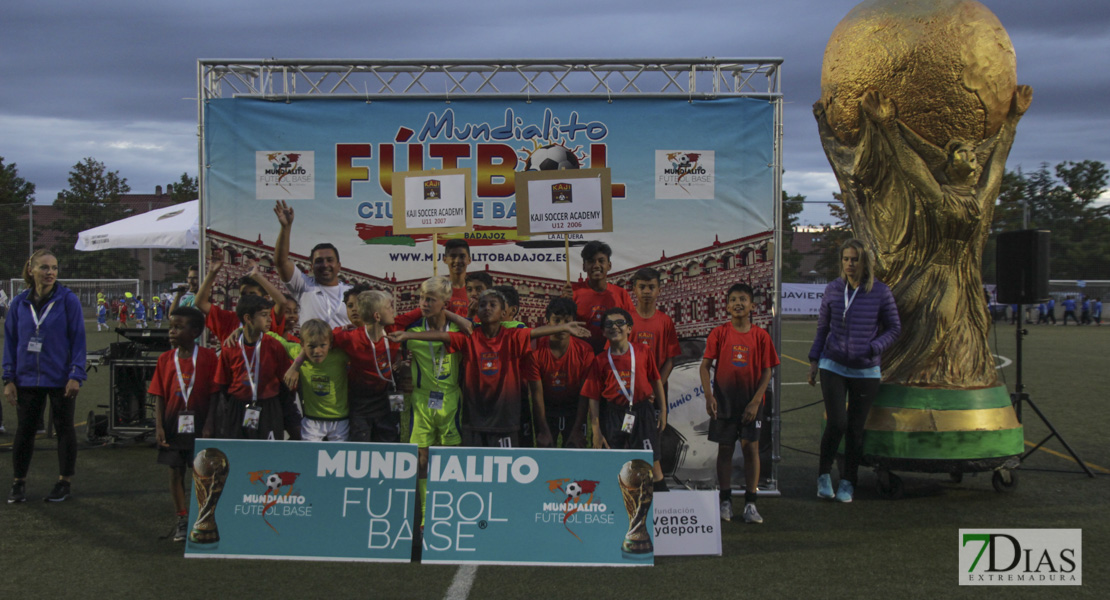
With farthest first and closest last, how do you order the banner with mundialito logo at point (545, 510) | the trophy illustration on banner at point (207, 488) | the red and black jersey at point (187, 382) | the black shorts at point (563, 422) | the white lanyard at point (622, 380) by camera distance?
the black shorts at point (563, 422) < the white lanyard at point (622, 380) < the red and black jersey at point (187, 382) < the trophy illustration on banner at point (207, 488) < the banner with mundialito logo at point (545, 510)

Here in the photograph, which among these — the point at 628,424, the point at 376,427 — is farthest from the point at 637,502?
the point at 376,427

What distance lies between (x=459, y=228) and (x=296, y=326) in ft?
4.92

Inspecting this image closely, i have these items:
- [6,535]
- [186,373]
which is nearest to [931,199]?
[186,373]

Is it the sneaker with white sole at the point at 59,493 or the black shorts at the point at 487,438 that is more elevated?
the black shorts at the point at 487,438

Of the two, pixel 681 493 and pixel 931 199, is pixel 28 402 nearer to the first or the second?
pixel 681 493

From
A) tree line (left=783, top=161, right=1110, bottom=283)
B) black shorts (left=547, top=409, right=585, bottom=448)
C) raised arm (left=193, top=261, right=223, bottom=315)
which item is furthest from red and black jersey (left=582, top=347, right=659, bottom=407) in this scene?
tree line (left=783, top=161, right=1110, bottom=283)

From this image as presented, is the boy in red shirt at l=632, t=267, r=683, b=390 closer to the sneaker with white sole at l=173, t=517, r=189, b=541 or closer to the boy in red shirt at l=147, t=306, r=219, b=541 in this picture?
the boy in red shirt at l=147, t=306, r=219, b=541

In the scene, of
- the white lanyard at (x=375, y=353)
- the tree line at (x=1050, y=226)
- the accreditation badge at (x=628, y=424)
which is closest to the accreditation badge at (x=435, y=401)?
the white lanyard at (x=375, y=353)

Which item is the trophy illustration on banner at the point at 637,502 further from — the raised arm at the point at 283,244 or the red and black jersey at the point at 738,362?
the raised arm at the point at 283,244

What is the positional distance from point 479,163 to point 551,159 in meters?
0.60

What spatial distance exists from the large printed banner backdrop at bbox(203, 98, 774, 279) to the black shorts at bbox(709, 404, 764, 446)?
1.52 metres

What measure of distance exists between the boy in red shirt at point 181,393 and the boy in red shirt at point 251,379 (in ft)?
0.30

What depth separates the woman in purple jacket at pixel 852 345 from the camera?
5.96 m

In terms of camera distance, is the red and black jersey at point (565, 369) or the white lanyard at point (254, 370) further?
the red and black jersey at point (565, 369)
